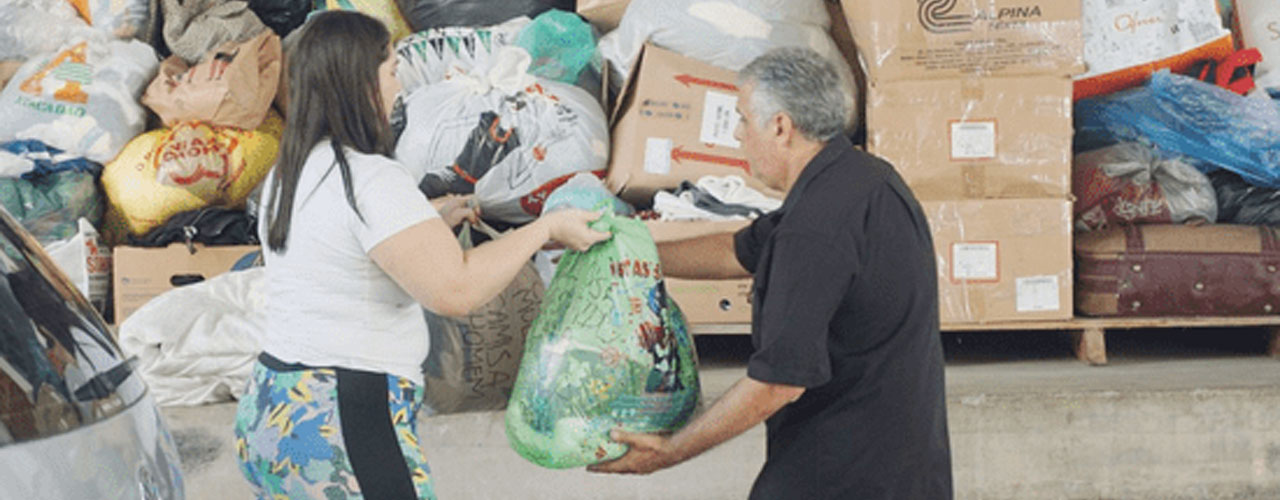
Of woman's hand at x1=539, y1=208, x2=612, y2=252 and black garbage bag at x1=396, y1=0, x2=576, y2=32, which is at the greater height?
black garbage bag at x1=396, y1=0, x2=576, y2=32

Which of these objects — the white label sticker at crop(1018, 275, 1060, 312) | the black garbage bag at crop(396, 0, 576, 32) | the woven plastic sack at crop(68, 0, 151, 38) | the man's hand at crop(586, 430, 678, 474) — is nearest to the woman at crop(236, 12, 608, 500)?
the man's hand at crop(586, 430, 678, 474)

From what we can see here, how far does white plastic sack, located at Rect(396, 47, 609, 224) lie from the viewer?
3.78 metres

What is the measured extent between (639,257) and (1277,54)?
3.10 metres

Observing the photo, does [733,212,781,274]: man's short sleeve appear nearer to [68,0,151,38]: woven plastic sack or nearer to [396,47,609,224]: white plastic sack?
[396,47,609,224]: white plastic sack

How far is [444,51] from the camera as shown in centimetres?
418

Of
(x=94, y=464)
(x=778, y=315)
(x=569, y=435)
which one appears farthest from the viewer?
(x=569, y=435)

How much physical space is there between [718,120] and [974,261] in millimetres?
863

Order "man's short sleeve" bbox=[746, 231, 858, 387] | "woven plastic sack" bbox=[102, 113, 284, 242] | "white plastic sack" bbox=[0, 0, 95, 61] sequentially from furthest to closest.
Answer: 1. "white plastic sack" bbox=[0, 0, 95, 61]
2. "woven plastic sack" bbox=[102, 113, 284, 242]
3. "man's short sleeve" bbox=[746, 231, 858, 387]

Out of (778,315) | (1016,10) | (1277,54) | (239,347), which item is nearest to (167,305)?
(239,347)

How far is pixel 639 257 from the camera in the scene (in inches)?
86.1

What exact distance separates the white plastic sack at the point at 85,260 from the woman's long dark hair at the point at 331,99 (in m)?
2.25

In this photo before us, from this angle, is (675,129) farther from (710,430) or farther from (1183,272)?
(710,430)

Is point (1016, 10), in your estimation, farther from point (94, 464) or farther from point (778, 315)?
point (94, 464)

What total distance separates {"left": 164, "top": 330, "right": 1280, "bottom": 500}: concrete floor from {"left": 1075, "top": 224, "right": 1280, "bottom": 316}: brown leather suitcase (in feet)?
1.01
